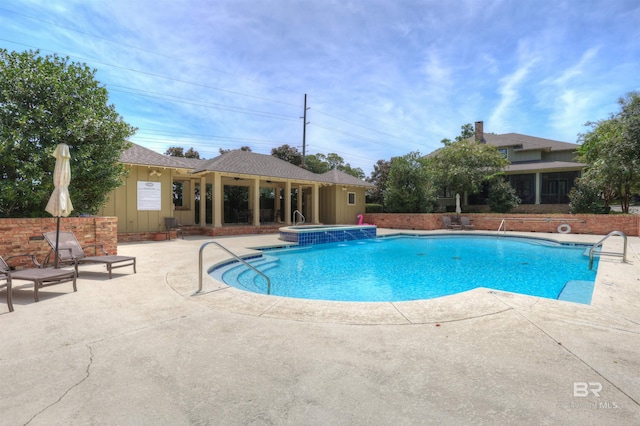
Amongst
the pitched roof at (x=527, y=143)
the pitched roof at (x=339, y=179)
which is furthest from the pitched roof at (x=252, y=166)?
the pitched roof at (x=527, y=143)

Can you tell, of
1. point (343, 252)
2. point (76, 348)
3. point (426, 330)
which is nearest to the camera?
point (76, 348)

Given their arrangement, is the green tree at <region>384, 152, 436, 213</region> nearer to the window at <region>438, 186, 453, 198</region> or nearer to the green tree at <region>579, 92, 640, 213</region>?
the window at <region>438, 186, 453, 198</region>

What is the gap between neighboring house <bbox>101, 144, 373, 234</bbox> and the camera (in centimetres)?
1268

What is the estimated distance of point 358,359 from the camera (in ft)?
8.75

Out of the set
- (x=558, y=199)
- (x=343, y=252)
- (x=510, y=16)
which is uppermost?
(x=510, y=16)

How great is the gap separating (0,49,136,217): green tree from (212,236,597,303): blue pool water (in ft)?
15.1

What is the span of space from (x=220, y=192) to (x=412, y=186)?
12.3m

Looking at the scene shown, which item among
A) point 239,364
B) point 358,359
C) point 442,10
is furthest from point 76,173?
point 442,10

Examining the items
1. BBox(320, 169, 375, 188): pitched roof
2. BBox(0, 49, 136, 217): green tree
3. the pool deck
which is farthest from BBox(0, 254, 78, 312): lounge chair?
BBox(320, 169, 375, 188): pitched roof

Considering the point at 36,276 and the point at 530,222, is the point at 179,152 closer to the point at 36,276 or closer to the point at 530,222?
the point at 36,276

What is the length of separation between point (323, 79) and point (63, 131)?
13634 mm

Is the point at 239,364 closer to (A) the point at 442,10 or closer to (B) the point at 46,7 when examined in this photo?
(A) the point at 442,10

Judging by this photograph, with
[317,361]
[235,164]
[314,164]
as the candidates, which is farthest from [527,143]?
[317,361]

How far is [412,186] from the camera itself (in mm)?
20516
